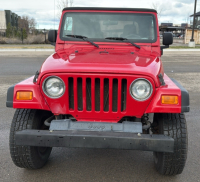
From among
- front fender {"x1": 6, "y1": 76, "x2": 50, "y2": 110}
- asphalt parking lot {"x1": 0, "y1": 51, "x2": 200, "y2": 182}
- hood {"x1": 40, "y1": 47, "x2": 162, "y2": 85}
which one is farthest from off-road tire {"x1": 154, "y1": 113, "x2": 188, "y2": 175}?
front fender {"x1": 6, "y1": 76, "x2": 50, "y2": 110}

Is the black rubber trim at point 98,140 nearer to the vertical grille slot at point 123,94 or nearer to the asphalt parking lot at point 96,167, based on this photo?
the vertical grille slot at point 123,94

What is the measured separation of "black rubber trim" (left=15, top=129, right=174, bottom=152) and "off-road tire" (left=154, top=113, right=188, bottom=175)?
0.26 m

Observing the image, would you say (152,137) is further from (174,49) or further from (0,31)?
(0,31)

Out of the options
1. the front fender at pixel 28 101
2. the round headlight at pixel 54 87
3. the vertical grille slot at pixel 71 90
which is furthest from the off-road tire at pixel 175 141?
the front fender at pixel 28 101

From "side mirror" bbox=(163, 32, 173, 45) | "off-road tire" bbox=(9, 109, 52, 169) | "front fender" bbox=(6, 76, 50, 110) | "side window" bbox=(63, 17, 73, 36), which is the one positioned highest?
"side window" bbox=(63, 17, 73, 36)

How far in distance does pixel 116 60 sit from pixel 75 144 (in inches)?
43.5

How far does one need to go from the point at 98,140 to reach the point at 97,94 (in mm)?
500

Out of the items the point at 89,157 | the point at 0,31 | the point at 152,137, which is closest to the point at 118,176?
the point at 89,157

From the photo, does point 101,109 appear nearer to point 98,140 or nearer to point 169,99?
point 98,140

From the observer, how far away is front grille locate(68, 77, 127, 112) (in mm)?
2648

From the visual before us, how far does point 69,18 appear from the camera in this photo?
414cm

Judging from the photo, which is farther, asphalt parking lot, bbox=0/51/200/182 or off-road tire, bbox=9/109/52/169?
asphalt parking lot, bbox=0/51/200/182

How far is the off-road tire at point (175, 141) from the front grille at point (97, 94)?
49 centimetres

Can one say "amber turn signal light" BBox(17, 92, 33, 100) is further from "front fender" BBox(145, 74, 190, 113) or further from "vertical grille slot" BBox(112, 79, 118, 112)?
"front fender" BBox(145, 74, 190, 113)
